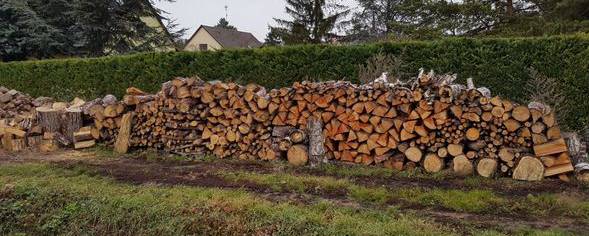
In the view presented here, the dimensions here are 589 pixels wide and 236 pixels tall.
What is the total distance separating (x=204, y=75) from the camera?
10422mm

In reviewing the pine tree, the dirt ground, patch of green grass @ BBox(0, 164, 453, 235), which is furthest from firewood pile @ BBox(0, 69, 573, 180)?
the pine tree

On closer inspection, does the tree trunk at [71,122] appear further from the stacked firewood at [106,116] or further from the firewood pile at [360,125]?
the firewood pile at [360,125]

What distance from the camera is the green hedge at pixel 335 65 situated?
7.45 m

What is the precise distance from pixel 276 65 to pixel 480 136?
5.27 metres

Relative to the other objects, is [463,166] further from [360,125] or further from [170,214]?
[170,214]

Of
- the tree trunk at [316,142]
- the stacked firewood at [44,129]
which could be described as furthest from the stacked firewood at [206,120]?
the stacked firewood at [44,129]

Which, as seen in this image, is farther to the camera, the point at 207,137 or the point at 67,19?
the point at 67,19

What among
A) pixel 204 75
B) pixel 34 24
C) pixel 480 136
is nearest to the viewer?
pixel 480 136

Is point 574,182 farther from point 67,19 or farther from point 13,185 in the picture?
point 67,19

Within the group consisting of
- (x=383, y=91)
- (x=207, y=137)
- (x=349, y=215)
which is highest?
(x=383, y=91)

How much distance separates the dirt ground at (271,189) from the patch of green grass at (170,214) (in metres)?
0.28

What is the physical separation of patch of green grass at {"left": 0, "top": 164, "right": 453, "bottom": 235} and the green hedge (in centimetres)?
499

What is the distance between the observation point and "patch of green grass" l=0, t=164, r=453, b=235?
351 centimetres

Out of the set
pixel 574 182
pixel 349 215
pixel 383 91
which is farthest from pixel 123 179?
pixel 574 182
